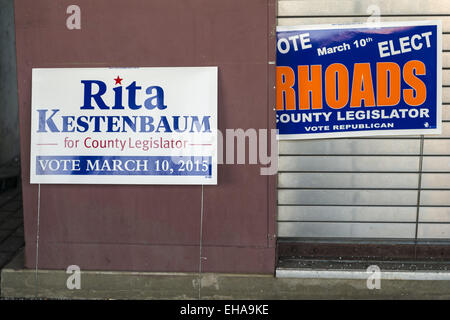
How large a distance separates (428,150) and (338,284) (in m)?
1.70

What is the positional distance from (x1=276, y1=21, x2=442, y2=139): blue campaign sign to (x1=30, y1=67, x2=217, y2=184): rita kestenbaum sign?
0.94 m

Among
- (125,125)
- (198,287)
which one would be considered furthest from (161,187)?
(198,287)

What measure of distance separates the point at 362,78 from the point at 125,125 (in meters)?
2.49

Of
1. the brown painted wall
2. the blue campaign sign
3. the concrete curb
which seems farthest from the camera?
the blue campaign sign

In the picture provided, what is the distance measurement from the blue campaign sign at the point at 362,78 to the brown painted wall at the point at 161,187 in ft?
1.51

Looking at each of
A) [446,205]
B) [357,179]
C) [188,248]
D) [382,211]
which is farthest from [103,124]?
[446,205]

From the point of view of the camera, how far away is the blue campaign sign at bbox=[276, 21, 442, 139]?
534 centimetres

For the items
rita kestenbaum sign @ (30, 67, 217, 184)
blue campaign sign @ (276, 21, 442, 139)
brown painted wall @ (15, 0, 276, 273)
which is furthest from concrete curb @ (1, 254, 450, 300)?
blue campaign sign @ (276, 21, 442, 139)

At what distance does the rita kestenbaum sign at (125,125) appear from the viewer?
5125 millimetres

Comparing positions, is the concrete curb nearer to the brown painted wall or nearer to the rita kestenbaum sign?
the brown painted wall

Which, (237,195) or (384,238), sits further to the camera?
(384,238)

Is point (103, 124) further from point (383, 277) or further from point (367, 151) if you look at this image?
point (383, 277)

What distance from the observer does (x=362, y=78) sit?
5.38m

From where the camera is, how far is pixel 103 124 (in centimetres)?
518
